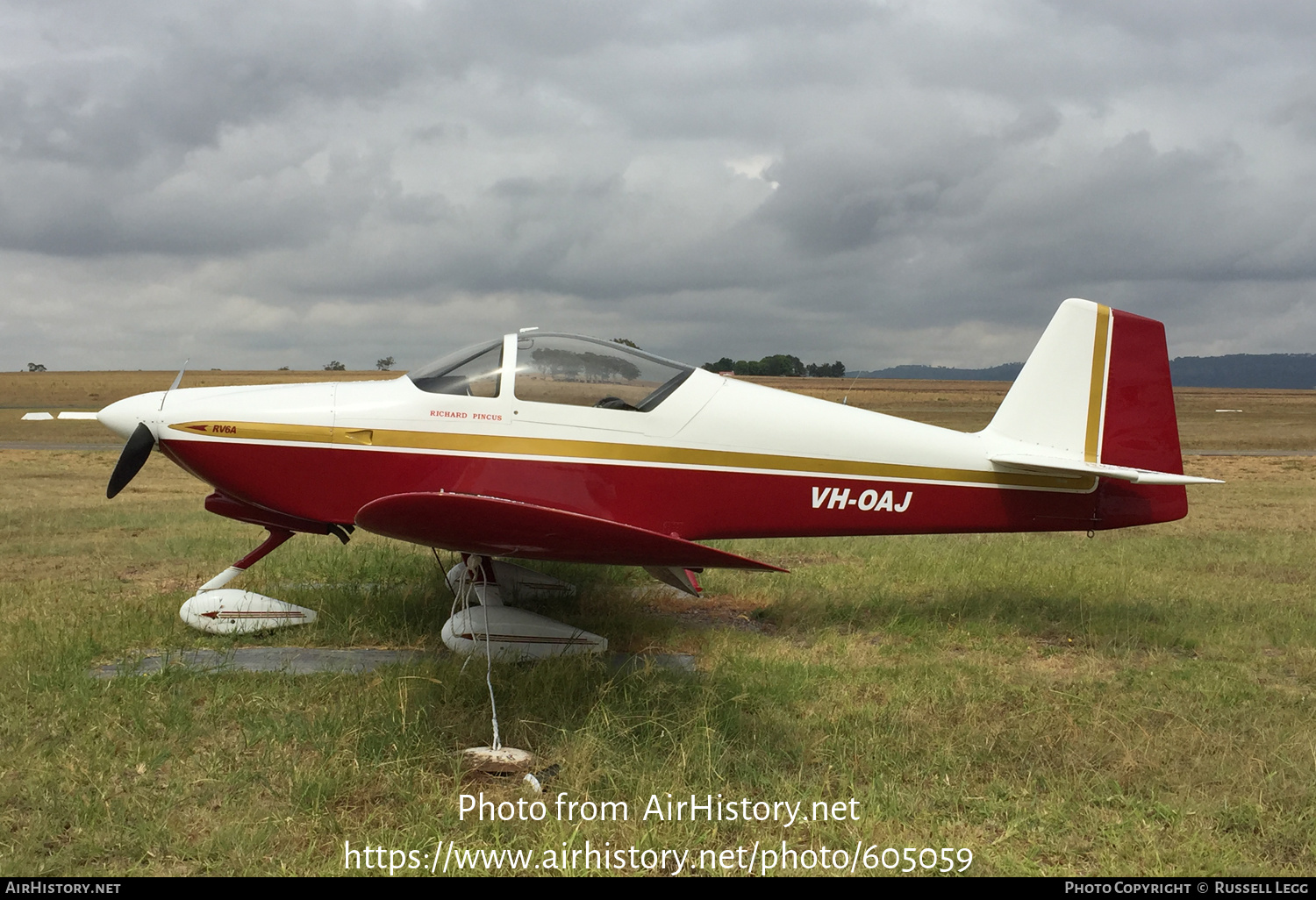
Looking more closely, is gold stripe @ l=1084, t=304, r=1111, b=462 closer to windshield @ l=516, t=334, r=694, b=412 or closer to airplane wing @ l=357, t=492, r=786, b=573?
windshield @ l=516, t=334, r=694, b=412

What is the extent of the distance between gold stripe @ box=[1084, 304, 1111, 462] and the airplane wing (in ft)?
11.6

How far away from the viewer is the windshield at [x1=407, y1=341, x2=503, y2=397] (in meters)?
5.08

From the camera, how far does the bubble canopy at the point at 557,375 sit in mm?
5086

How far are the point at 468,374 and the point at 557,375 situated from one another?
0.58 m

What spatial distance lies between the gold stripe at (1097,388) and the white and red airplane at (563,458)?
41 centimetres

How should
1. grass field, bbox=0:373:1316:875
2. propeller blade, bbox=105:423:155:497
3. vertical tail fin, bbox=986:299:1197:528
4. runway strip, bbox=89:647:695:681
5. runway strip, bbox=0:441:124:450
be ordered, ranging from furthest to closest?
runway strip, bbox=0:441:124:450 → vertical tail fin, bbox=986:299:1197:528 → propeller blade, bbox=105:423:155:497 → runway strip, bbox=89:647:695:681 → grass field, bbox=0:373:1316:875

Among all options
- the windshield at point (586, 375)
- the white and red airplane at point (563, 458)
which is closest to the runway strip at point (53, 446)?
the white and red airplane at point (563, 458)

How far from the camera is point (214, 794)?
3619 mm

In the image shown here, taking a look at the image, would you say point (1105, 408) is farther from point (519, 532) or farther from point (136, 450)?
point (136, 450)

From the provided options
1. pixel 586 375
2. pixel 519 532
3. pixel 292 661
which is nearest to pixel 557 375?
pixel 586 375

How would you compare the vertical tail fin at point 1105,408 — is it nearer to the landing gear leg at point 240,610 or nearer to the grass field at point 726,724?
the grass field at point 726,724

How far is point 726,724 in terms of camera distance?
14.1ft

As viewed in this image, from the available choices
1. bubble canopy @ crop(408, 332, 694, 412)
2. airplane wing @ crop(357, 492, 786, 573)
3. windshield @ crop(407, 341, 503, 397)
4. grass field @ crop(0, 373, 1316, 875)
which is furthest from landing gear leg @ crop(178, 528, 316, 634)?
airplane wing @ crop(357, 492, 786, 573)

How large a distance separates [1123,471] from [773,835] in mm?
4071
